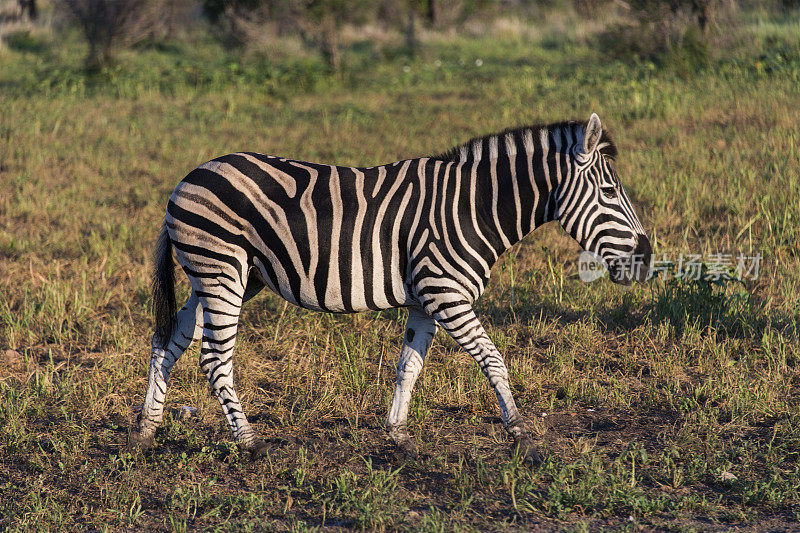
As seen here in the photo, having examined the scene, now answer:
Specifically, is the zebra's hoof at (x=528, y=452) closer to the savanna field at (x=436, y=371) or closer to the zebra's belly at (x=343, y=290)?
the savanna field at (x=436, y=371)

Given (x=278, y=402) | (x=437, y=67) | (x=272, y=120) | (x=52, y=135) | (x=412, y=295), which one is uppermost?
(x=437, y=67)

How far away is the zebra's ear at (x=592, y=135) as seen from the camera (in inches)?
163

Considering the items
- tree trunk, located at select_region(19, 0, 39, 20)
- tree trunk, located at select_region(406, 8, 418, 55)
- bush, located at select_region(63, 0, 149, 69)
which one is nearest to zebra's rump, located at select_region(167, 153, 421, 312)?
bush, located at select_region(63, 0, 149, 69)

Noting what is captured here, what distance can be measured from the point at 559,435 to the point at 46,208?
271 inches

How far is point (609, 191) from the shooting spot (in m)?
4.34

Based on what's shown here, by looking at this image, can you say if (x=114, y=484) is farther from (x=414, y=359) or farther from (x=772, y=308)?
(x=772, y=308)

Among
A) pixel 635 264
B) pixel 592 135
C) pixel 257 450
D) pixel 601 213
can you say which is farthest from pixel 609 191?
pixel 257 450

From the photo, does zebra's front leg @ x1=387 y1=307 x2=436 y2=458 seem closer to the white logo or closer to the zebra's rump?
the zebra's rump

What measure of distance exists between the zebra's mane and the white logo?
224 centimetres

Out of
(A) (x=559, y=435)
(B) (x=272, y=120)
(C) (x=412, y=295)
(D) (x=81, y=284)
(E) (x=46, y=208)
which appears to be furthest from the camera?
(B) (x=272, y=120)

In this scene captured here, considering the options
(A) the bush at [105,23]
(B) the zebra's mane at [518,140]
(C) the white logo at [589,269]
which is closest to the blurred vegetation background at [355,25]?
(A) the bush at [105,23]

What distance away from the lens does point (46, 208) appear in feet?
29.5

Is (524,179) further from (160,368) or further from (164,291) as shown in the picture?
(160,368)

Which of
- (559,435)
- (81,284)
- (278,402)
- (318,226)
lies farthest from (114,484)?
(81,284)
